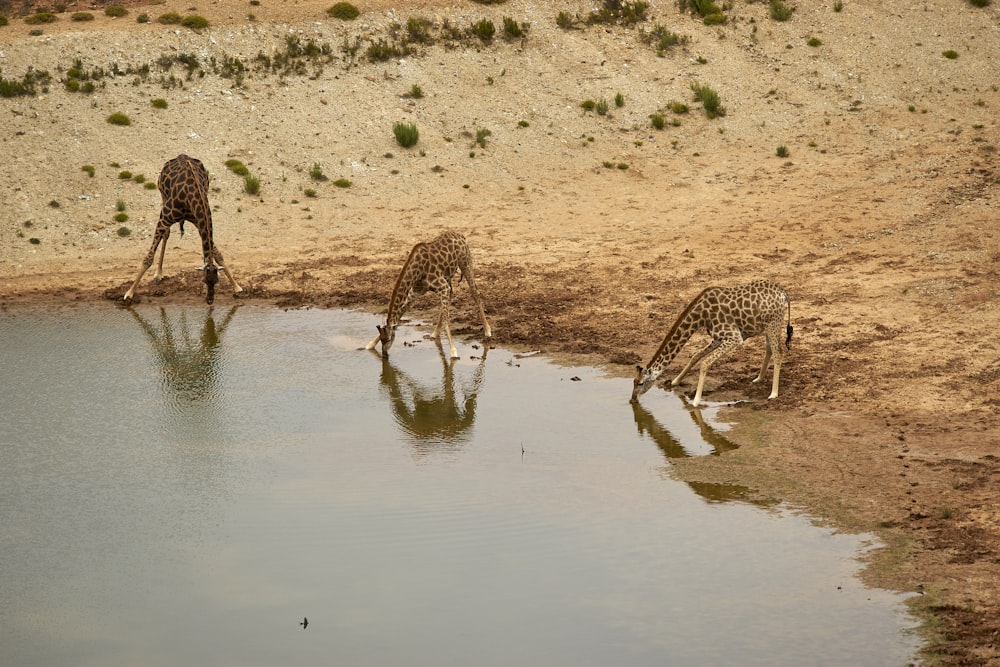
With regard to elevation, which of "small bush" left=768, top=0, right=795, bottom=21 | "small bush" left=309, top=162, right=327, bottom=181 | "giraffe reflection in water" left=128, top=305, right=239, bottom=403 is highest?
"small bush" left=768, top=0, right=795, bottom=21

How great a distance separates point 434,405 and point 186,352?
17.8 feet

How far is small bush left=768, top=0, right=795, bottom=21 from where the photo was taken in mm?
38750

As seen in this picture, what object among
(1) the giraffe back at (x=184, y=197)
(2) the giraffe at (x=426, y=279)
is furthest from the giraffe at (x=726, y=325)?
(1) the giraffe back at (x=184, y=197)

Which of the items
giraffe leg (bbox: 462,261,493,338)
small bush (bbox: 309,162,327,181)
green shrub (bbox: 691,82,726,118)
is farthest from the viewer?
green shrub (bbox: 691,82,726,118)

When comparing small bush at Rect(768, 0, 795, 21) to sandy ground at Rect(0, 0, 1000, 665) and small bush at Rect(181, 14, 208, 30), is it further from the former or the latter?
small bush at Rect(181, 14, 208, 30)

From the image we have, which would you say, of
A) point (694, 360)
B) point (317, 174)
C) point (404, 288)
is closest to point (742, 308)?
point (694, 360)

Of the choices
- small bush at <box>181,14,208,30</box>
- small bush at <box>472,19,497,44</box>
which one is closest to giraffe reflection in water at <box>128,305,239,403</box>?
small bush at <box>181,14,208,30</box>

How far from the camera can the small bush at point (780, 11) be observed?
127 feet

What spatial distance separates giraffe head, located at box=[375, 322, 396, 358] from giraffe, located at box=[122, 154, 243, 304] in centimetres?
521

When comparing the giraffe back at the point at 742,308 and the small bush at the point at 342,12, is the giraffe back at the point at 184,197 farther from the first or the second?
the small bush at the point at 342,12

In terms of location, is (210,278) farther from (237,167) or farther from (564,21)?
(564,21)

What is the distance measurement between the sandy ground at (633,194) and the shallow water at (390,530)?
1191 millimetres

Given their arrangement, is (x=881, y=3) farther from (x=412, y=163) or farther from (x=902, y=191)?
(x=412, y=163)

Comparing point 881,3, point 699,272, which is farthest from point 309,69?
point 881,3
